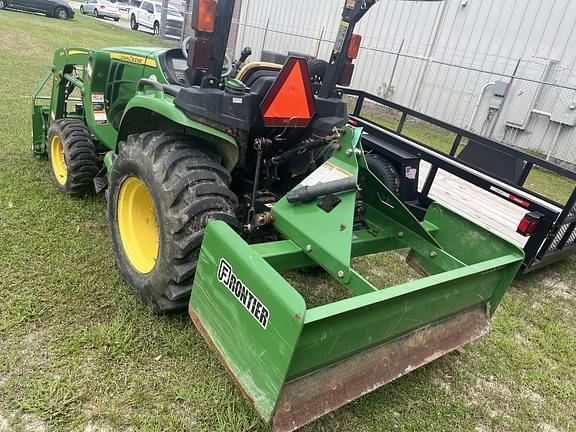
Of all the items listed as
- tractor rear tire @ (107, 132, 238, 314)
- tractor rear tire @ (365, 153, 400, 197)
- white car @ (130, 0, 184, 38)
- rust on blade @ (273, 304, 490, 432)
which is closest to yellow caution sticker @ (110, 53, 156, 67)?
tractor rear tire @ (107, 132, 238, 314)

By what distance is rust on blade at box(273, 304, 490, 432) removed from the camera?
1.86 metres

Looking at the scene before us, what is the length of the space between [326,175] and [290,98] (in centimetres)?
46

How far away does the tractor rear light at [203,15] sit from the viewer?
7.17 ft

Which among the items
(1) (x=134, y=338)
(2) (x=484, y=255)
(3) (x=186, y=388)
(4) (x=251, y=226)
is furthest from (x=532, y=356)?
(1) (x=134, y=338)

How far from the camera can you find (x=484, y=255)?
2703 mm

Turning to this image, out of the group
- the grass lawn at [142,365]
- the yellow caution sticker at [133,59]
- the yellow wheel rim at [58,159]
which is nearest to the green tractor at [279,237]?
the grass lawn at [142,365]

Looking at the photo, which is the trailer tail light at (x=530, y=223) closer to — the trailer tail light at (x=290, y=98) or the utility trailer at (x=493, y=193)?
the utility trailer at (x=493, y=193)

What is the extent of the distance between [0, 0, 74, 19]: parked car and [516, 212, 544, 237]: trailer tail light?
73.4ft

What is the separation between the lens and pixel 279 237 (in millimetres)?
3137

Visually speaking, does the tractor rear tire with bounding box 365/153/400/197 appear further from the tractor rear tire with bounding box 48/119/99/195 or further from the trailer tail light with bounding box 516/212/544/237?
the tractor rear tire with bounding box 48/119/99/195

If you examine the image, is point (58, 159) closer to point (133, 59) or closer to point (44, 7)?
point (133, 59)

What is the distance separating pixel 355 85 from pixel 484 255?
11.3 m

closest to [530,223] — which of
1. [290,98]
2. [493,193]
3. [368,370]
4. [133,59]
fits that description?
[493,193]

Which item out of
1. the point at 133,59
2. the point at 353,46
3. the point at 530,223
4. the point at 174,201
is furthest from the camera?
the point at 133,59
